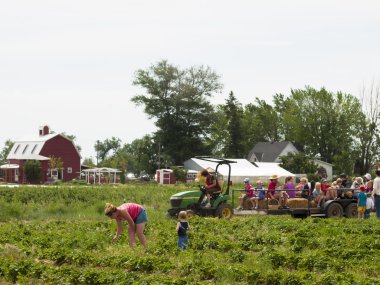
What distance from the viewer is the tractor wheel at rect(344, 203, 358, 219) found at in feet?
76.6

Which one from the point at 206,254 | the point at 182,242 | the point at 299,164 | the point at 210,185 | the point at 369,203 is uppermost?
the point at 299,164

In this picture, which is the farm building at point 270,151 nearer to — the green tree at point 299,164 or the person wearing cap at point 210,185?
the green tree at point 299,164

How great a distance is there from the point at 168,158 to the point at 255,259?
250ft

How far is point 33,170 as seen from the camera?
69.4 m

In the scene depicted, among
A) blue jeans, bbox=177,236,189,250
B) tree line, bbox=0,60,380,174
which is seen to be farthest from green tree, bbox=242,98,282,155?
blue jeans, bbox=177,236,189,250

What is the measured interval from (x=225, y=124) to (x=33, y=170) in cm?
3654

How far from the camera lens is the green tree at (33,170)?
69.2 meters

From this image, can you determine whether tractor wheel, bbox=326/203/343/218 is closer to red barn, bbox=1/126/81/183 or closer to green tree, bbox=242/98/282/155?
red barn, bbox=1/126/81/183

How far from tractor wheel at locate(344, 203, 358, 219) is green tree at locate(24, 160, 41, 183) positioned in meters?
50.1

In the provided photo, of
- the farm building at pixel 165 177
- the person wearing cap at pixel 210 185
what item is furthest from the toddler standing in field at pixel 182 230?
the farm building at pixel 165 177

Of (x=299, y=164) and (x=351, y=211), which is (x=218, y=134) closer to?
(x=299, y=164)

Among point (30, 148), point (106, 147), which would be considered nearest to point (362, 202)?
point (30, 148)

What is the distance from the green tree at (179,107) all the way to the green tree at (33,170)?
20430 millimetres

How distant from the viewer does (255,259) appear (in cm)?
1299
